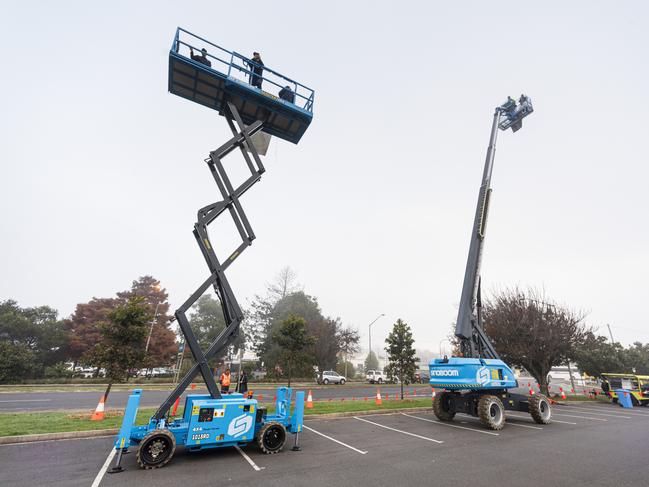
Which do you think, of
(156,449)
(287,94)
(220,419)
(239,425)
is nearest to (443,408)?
(239,425)

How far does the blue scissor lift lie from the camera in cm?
672

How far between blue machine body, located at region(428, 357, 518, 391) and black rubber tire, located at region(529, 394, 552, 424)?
1624 mm

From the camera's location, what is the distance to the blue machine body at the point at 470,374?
11039 mm

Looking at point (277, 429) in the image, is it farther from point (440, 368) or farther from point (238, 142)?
point (238, 142)

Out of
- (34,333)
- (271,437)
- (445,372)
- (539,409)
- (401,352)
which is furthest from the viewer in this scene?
(34,333)

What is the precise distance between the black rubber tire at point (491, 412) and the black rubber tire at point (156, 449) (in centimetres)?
1004

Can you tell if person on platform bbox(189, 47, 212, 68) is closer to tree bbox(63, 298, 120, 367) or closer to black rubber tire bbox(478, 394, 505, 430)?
black rubber tire bbox(478, 394, 505, 430)

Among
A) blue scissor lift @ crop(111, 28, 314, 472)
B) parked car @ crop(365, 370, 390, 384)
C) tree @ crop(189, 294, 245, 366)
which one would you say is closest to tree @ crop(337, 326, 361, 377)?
parked car @ crop(365, 370, 390, 384)

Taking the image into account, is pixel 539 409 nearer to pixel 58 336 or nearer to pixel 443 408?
pixel 443 408

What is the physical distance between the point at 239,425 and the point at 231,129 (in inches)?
338

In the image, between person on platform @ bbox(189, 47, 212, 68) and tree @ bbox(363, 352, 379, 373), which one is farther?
tree @ bbox(363, 352, 379, 373)

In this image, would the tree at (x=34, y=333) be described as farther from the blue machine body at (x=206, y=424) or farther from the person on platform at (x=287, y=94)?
the person on platform at (x=287, y=94)

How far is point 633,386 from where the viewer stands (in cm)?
2191

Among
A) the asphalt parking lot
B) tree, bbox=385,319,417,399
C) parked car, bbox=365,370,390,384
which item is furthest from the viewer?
parked car, bbox=365,370,390,384
